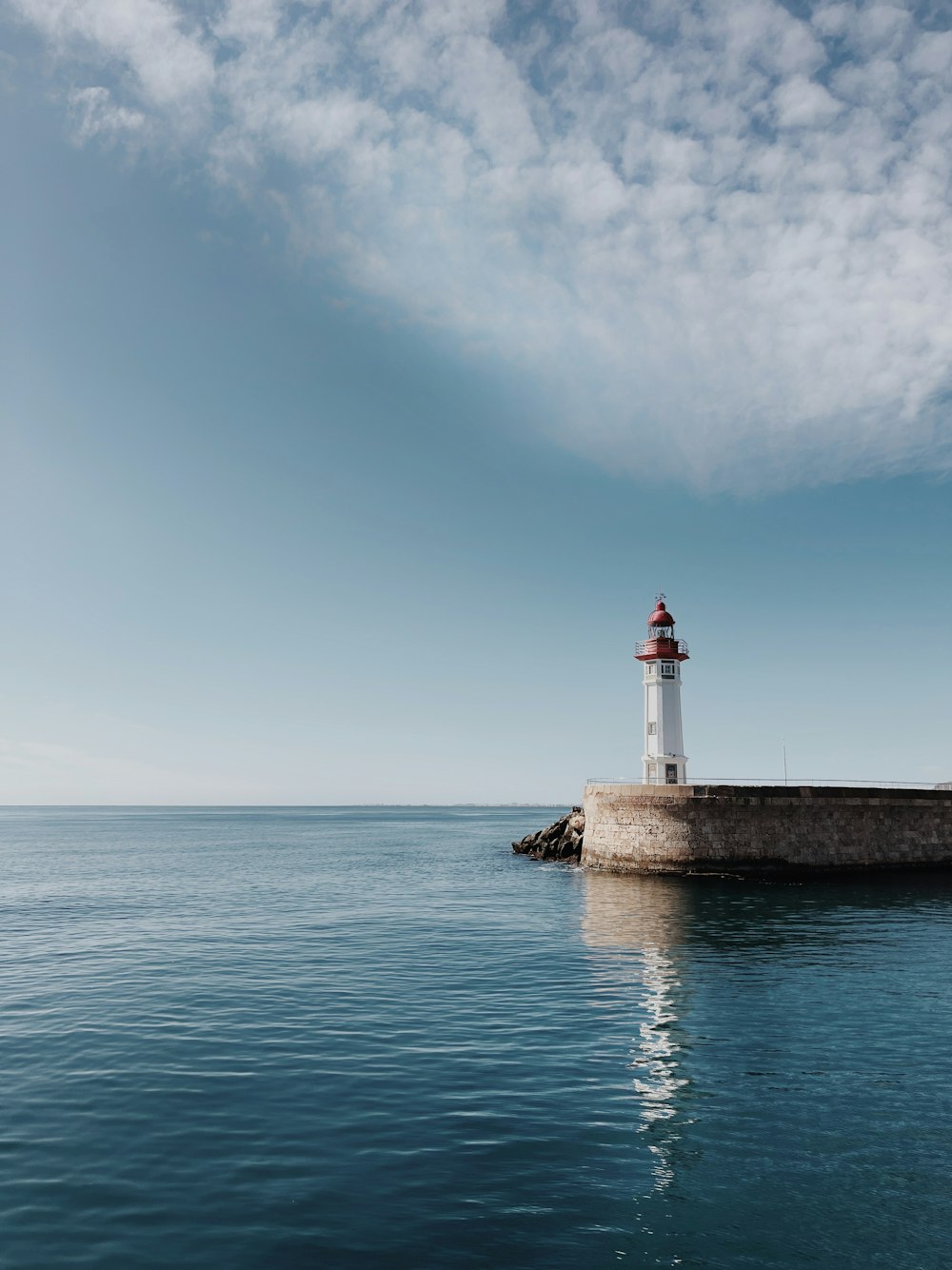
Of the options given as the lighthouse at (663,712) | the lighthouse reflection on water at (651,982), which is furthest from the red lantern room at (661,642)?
the lighthouse reflection on water at (651,982)

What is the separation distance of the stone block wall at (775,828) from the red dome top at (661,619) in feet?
34.9

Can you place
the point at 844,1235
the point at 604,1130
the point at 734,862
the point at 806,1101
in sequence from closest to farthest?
the point at 844,1235 < the point at 604,1130 < the point at 806,1101 < the point at 734,862

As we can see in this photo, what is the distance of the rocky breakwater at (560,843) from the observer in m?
44.6

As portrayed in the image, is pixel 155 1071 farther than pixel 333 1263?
Yes

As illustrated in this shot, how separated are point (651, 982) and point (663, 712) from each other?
81.4ft

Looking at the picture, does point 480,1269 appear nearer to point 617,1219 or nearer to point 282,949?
point 617,1219

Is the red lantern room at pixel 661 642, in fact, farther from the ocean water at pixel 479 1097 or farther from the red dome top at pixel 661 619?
the ocean water at pixel 479 1097

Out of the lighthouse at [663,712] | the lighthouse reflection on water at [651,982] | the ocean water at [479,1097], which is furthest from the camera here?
the lighthouse at [663,712]

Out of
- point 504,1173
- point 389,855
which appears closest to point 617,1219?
point 504,1173

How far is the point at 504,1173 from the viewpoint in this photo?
777 centimetres

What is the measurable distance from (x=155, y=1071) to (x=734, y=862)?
2599 cm

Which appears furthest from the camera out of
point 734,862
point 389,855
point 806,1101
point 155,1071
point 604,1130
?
point 389,855

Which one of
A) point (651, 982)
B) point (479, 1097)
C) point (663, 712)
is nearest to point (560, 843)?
point (663, 712)

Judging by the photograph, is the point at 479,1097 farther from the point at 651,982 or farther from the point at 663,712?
the point at 663,712
